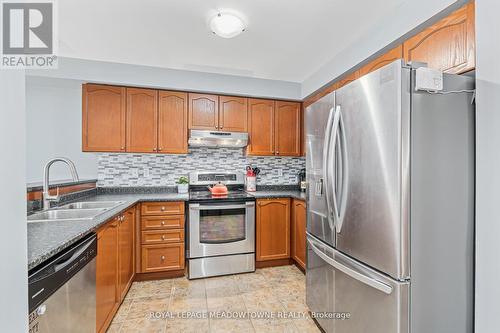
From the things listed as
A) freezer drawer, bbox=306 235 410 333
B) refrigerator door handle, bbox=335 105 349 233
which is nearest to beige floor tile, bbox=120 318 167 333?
freezer drawer, bbox=306 235 410 333

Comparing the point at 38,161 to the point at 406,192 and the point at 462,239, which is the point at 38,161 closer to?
the point at 406,192

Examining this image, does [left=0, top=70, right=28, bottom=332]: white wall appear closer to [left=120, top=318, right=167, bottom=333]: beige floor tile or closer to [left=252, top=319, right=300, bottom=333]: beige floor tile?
[left=120, top=318, right=167, bottom=333]: beige floor tile

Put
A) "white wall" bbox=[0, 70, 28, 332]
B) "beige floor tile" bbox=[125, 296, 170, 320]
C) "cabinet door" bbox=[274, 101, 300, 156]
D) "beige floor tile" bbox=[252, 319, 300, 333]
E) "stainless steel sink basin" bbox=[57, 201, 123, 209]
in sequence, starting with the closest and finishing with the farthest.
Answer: "white wall" bbox=[0, 70, 28, 332], "beige floor tile" bbox=[252, 319, 300, 333], "beige floor tile" bbox=[125, 296, 170, 320], "stainless steel sink basin" bbox=[57, 201, 123, 209], "cabinet door" bbox=[274, 101, 300, 156]

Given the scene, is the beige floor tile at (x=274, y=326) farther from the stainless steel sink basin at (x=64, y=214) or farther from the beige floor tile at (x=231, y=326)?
the stainless steel sink basin at (x=64, y=214)

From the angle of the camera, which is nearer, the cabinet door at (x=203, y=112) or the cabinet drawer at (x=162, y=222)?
the cabinet drawer at (x=162, y=222)

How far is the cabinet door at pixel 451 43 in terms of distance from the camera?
1.38m

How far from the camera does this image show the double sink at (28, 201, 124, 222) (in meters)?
1.82

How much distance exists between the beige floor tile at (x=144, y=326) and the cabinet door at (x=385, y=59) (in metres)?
2.76

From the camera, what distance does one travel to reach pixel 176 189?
3338 mm

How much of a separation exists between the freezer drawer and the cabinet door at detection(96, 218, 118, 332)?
59.8 inches

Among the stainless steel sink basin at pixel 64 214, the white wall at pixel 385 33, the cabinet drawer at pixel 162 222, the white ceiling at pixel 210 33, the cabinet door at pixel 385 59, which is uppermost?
the white ceiling at pixel 210 33

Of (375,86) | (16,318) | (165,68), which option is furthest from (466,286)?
(165,68)

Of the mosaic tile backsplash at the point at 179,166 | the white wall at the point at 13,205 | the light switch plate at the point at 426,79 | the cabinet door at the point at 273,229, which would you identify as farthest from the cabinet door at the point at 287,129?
the white wall at the point at 13,205

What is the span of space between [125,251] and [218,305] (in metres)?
0.99
